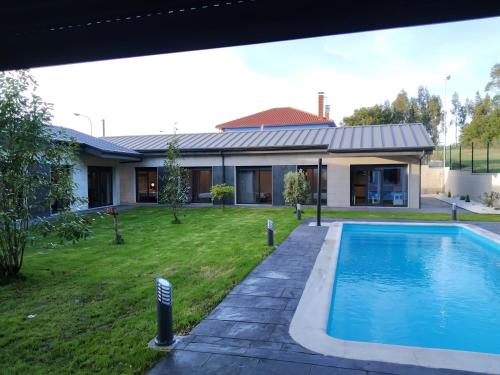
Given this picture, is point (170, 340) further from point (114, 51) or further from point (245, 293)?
point (114, 51)

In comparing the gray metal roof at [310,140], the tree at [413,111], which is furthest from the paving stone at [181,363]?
the tree at [413,111]

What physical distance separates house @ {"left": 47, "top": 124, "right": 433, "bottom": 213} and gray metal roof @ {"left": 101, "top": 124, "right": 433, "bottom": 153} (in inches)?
1.7

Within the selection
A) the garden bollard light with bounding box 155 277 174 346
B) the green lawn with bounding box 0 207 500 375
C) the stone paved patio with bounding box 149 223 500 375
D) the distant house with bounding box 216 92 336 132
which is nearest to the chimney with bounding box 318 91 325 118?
the distant house with bounding box 216 92 336 132

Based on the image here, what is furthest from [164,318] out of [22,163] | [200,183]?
[200,183]

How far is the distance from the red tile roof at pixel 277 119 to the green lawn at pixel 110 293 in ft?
102

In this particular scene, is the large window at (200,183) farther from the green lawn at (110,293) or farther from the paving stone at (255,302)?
the paving stone at (255,302)

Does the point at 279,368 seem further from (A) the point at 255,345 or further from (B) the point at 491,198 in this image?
(B) the point at 491,198

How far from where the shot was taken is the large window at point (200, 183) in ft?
65.6

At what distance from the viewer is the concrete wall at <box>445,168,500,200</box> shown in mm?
18078

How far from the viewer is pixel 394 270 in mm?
8328

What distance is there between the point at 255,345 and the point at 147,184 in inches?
705

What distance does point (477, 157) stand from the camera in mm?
20094

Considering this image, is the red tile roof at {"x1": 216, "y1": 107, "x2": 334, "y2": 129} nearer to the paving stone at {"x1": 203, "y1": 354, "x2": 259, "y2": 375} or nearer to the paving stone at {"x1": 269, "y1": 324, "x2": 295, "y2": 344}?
the paving stone at {"x1": 269, "y1": 324, "x2": 295, "y2": 344}

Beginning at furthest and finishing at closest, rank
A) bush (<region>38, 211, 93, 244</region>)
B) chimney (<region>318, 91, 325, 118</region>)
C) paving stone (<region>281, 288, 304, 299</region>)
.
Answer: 1. chimney (<region>318, 91, 325, 118</region>)
2. bush (<region>38, 211, 93, 244</region>)
3. paving stone (<region>281, 288, 304, 299</region>)
